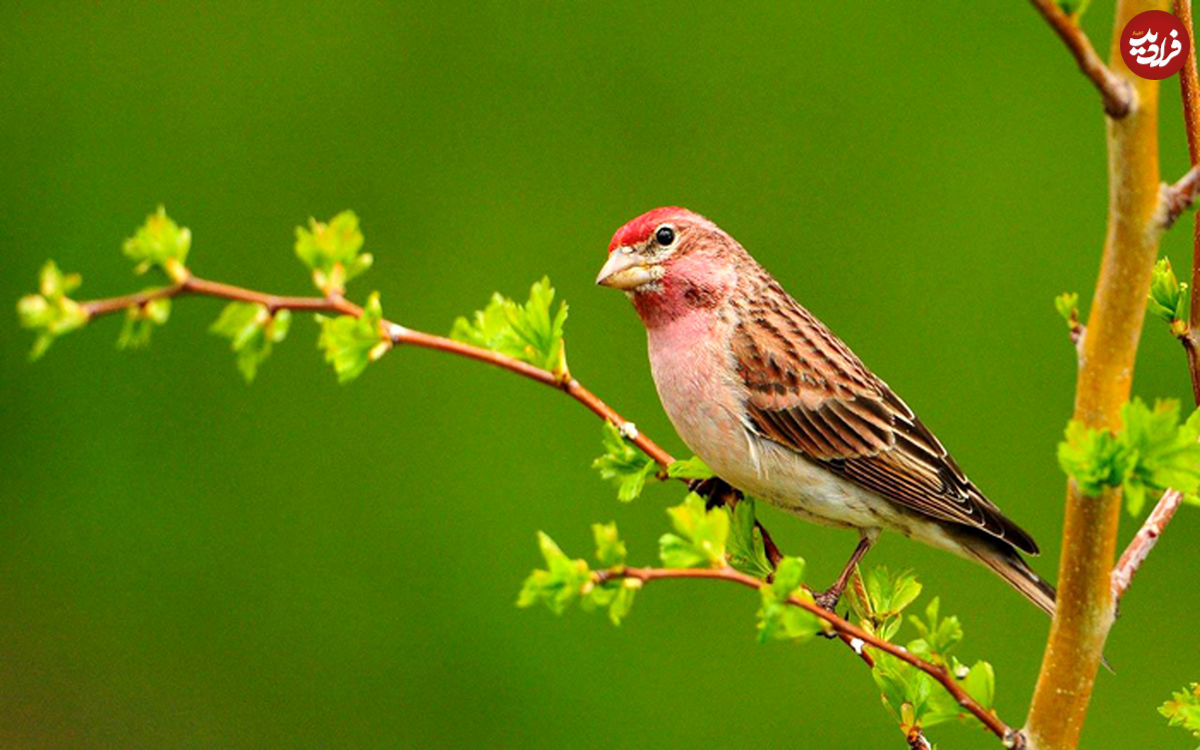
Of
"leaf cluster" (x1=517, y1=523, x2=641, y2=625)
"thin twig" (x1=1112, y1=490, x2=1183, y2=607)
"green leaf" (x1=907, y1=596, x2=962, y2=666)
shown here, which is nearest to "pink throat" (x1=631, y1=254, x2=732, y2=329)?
"thin twig" (x1=1112, y1=490, x2=1183, y2=607)

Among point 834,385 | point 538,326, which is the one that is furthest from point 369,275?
point 538,326

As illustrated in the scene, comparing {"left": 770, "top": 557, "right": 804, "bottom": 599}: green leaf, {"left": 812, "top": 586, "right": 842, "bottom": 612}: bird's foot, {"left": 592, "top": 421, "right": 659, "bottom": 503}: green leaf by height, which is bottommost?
{"left": 770, "top": 557, "right": 804, "bottom": 599}: green leaf

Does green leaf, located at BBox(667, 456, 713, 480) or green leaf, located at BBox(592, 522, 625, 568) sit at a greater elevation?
green leaf, located at BBox(667, 456, 713, 480)

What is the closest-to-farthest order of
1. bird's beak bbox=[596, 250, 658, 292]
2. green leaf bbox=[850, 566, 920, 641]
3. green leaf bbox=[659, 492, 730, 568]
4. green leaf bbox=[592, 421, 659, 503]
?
1. green leaf bbox=[659, 492, 730, 568]
2. green leaf bbox=[850, 566, 920, 641]
3. green leaf bbox=[592, 421, 659, 503]
4. bird's beak bbox=[596, 250, 658, 292]

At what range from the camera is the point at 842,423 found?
323 cm

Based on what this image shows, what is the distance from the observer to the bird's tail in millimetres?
3102

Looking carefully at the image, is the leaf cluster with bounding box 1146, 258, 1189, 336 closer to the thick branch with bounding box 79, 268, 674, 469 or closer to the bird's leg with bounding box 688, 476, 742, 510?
the thick branch with bounding box 79, 268, 674, 469

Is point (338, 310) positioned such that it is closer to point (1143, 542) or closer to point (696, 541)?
point (696, 541)

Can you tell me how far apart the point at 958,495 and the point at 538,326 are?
1.29 meters

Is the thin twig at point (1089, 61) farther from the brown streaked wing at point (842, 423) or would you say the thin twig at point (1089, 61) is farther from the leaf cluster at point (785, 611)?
the brown streaked wing at point (842, 423)

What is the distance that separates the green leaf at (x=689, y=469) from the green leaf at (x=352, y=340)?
72cm

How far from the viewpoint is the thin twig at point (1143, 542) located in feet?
6.53

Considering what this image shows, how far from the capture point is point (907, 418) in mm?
3359

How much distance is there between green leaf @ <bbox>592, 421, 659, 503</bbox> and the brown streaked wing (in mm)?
660
